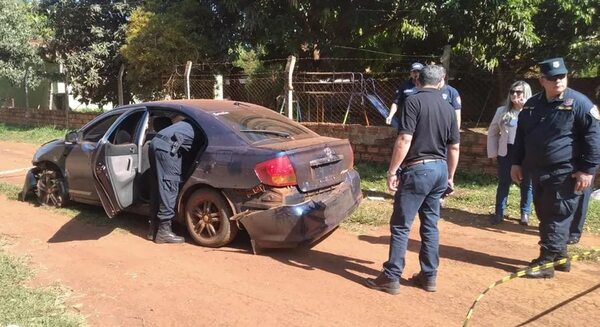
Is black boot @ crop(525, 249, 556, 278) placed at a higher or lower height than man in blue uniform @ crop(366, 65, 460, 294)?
lower

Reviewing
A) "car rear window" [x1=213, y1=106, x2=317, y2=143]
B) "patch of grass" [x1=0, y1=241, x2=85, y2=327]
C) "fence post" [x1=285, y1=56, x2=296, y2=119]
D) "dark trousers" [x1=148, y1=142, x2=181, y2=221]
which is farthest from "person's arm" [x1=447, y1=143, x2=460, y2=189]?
"fence post" [x1=285, y1=56, x2=296, y2=119]

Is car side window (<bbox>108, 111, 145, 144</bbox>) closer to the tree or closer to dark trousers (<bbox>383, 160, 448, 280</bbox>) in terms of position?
dark trousers (<bbox>383, 160, 448, 280</bbox>)

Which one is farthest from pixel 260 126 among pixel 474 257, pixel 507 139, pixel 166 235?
pixel 507 139

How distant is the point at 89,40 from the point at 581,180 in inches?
559

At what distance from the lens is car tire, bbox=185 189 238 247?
16.8 feet

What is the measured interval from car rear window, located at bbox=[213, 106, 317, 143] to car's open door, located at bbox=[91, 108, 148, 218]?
1.00m

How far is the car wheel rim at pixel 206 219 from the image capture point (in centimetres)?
524

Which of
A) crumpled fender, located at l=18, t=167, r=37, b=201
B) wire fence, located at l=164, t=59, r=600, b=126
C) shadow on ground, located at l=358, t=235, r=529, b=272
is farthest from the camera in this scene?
wire fence, located at l=164, t=59, r=600, b=126

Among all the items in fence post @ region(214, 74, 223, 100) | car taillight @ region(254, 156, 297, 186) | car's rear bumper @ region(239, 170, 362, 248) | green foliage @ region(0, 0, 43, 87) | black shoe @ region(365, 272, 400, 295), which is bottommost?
black shoe @ region(365, 272, 400, 295)

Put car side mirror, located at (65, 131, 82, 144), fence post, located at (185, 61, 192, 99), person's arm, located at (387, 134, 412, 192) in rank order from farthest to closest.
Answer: fence post, located at (185, 61, 192, 99) < car side mirror, located at (65, 131, 82, 144) < person's arm, located at (387, 134, 412, 192)

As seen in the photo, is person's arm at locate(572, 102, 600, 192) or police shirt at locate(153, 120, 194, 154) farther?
police shirt at locate(153, 120, 194, 154)

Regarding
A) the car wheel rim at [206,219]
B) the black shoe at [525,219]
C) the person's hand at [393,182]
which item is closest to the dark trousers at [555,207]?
the person's hand at [393,182]

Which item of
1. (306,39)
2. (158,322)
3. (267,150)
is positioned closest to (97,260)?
(158,322)

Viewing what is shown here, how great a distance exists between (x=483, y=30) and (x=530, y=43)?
3.11 feet
